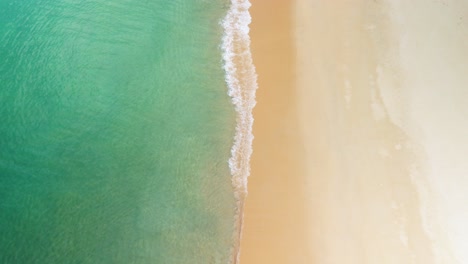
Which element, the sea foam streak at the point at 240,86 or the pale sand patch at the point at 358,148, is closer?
the pale sand patch at the point at 358,148

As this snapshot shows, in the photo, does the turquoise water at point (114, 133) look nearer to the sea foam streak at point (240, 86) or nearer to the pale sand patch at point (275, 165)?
the sea foam streak at point (240, 86)

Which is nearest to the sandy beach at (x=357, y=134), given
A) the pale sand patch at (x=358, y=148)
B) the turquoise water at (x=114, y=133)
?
the pale sand patch at (x=358, y=148)

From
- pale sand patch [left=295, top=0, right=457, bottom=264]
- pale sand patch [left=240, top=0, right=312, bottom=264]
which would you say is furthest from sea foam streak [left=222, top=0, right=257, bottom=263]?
pale sand patch [left=295, top=0, right=457, bottom=264]

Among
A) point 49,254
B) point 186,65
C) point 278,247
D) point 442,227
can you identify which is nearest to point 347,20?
point 186,65

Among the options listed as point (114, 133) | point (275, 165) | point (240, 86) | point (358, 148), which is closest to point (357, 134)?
point (358, 148)

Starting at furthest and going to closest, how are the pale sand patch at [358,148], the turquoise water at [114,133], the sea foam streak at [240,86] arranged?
1. the sea foam streak at [240,86]
2. the turquoise water at [114,133]
3. the pale sand patch at [358,148]

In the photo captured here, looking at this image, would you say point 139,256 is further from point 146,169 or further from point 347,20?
point 347,20

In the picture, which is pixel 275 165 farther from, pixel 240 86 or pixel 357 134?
pixel 240 86

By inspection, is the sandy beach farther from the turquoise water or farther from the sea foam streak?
the turquoise water
